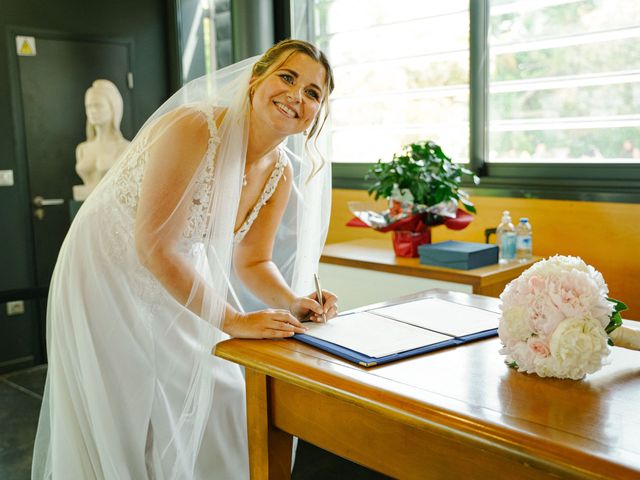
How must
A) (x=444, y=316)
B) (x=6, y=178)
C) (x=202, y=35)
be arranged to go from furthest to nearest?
1. (x=202, y=35)
2. (x=6, y=178)
3. (x=444, y=316)

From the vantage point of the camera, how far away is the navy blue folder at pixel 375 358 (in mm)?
1390

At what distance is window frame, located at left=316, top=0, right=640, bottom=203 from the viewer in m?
3.04

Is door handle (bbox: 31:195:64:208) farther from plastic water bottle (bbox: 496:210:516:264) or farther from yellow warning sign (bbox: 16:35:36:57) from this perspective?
plastic water bottle (bbox: 496:210:516:264)

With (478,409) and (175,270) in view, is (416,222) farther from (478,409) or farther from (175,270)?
(478,409)

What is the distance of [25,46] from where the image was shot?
436cm

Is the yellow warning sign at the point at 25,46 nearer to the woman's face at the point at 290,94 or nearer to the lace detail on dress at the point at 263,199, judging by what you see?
the lace detail on dress at the point at 263,199

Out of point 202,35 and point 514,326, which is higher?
point 202,35

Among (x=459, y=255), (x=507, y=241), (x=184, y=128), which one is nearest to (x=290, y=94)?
(x=184, y=128)

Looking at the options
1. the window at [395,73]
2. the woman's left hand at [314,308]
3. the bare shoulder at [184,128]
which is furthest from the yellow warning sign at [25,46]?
the woman's left hand at [314,308]

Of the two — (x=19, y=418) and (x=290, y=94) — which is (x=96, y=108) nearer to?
(x=19, y=418)

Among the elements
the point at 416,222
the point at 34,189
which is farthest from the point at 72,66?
the point at 416,222

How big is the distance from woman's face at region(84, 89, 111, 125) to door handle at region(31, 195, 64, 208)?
574mm

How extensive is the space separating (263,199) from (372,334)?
2.41 ft

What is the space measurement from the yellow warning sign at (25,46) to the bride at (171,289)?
9.01ft
